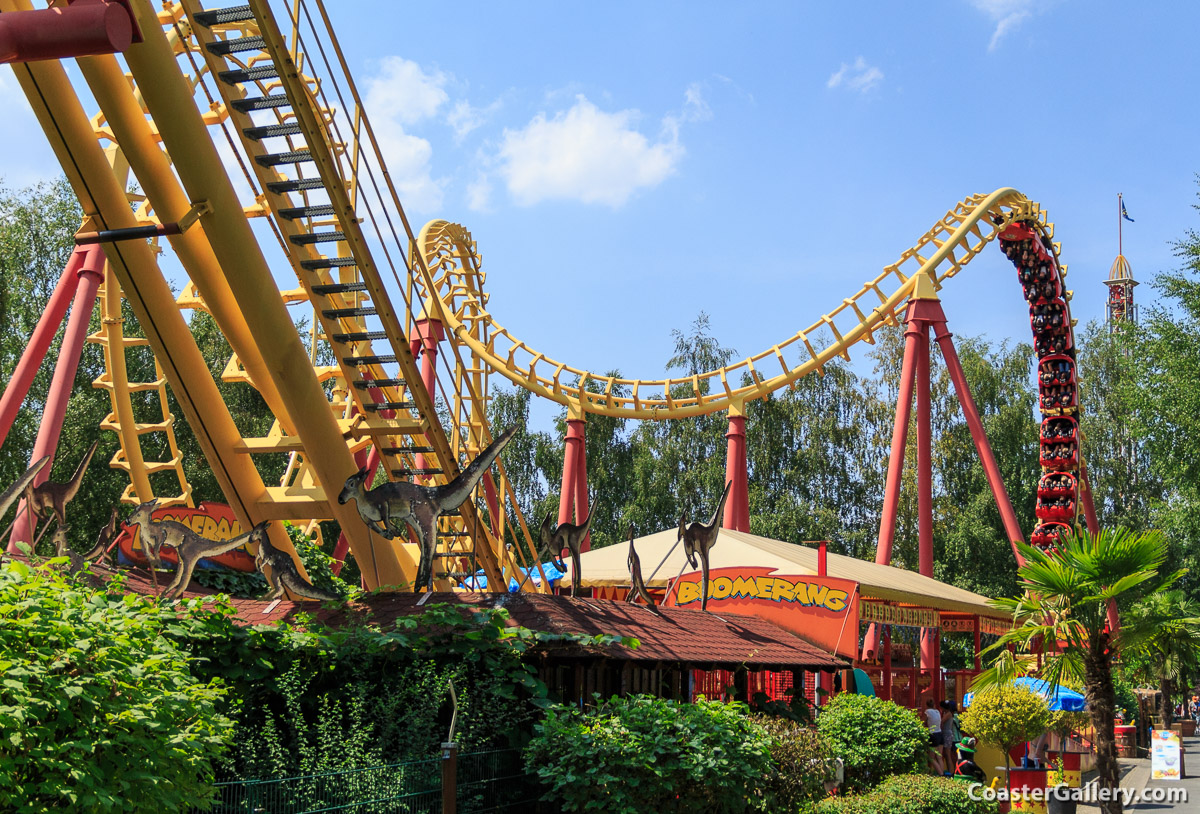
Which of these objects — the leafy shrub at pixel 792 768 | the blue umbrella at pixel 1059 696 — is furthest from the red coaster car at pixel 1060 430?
the leafy shrub at pixel 792 768

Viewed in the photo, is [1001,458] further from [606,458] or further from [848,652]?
[848,652]

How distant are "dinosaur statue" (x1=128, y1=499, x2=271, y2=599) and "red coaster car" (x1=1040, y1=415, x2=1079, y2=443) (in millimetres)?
20216

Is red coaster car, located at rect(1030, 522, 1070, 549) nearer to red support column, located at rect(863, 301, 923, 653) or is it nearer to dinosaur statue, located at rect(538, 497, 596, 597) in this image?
red support column, located at rect(863, 301, 923, 653)

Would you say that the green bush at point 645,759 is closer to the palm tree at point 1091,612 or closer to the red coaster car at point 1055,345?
the palm tree at point 1091,612

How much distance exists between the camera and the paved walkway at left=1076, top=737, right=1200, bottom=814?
52.9 feet

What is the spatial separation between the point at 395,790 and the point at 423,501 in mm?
3085

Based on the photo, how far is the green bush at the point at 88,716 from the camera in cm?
461

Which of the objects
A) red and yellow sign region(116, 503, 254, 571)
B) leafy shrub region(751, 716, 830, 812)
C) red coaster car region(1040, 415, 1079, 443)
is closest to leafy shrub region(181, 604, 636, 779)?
leafy shrub region(751, 716, 830, 812)

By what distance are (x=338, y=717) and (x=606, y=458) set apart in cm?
3587

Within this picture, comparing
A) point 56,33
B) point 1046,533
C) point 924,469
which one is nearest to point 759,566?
point 924,469

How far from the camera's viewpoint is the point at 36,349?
46.1ft

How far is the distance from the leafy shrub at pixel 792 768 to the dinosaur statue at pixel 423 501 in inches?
134

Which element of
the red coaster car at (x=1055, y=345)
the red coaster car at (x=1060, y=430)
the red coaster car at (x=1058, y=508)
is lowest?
the red coaster car at (x=1058, y=508)

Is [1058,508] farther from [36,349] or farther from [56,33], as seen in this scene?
[56,33]
